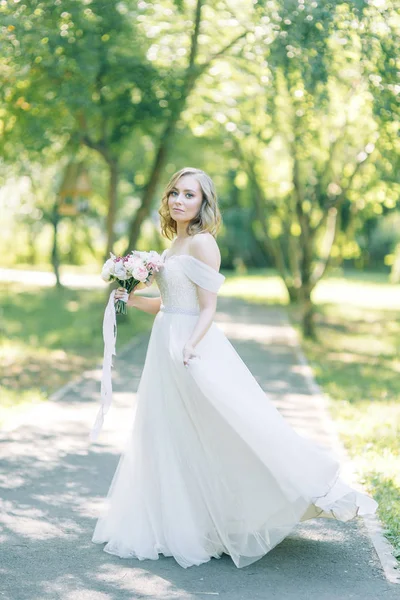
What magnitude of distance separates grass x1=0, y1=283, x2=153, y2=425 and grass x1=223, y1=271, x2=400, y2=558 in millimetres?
3790

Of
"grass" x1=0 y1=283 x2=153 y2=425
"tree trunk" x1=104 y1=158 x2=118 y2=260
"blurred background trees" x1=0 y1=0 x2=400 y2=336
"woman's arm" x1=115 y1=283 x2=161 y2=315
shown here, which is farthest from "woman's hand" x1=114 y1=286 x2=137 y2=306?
"tree trunk" x1=104 y1=158 x2=118 y2=260

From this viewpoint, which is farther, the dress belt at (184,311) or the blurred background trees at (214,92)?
the blurred background trees at (214,92)

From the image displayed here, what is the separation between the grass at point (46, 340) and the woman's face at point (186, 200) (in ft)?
15.0

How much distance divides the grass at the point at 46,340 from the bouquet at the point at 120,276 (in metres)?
3.89

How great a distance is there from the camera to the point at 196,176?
5.60 m

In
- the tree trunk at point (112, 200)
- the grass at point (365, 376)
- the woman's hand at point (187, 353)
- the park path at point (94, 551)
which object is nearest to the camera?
the park path at point (94, 551)

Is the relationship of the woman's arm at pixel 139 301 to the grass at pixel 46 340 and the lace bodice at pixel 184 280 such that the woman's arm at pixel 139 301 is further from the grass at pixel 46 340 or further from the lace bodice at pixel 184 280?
the grass at pixel 46 340

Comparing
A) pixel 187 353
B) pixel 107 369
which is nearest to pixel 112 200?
pixel 107 369

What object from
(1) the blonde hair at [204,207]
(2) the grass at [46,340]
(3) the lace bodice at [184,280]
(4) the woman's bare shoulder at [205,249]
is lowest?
(2) the grass at [46,340]

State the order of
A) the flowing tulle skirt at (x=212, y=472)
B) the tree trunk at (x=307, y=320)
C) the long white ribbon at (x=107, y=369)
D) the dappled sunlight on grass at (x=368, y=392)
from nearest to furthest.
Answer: the flowing tulle skirt at (x=212, y=472)
the long white ribbon at (x=107, y=369)
the dappled sunlight on grass at (x=368, y=392)
the tree trunk at (x=307, y=320)

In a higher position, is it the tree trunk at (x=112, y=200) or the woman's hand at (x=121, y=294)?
the woman's hand at (x=121, y=294)

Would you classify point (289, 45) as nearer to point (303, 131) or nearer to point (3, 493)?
point (3, 493)

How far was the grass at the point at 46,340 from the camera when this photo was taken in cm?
1156

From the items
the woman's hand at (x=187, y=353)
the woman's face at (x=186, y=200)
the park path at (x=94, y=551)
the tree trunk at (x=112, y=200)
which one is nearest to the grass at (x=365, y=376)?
the park path at (x=94, y=551)
